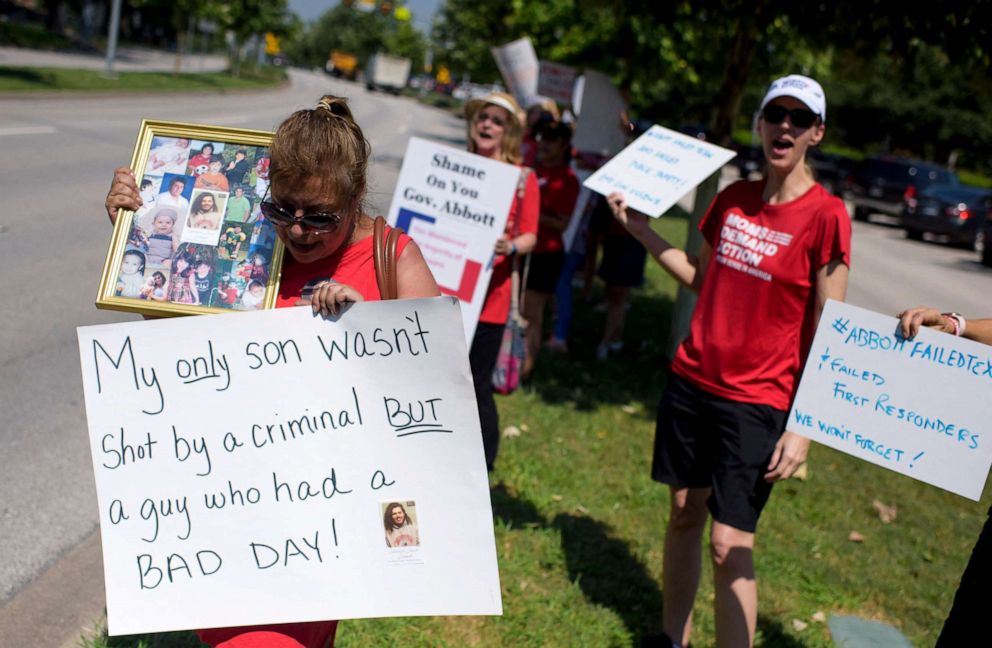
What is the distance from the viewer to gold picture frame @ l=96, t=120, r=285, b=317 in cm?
226

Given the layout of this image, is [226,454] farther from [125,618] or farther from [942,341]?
[942,341]

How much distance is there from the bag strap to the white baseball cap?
1416mm

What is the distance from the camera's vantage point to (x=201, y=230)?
2314mm

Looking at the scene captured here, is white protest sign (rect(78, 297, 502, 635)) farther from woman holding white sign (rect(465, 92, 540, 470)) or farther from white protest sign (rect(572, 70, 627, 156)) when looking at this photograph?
white protest sign (rect(572, 70, 627, 156))

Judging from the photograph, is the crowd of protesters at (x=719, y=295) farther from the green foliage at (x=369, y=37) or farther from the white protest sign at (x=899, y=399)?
the green foliage at (x=369, y=37)

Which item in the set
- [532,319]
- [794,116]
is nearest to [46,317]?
[532,319]

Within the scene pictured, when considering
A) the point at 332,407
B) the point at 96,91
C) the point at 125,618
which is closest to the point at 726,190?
the point at 332,407

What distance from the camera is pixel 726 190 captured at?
3234mm

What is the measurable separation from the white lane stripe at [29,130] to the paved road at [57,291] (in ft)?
0.08

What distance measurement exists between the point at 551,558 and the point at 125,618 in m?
2.32

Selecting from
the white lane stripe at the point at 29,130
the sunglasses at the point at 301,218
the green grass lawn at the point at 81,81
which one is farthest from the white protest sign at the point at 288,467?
the green grass lawn at the point at 81,81

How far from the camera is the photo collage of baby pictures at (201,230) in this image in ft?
7.45

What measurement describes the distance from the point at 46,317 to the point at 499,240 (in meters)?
3.62

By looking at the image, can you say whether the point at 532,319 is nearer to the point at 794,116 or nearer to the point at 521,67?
the point at 794,116
